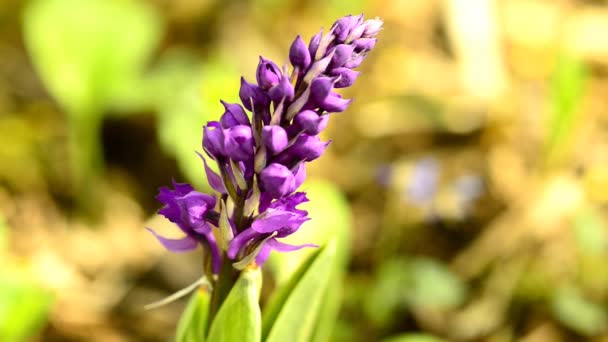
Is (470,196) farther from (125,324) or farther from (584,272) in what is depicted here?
(125,324)

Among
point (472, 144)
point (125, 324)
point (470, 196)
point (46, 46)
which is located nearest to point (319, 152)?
point (125, 324)

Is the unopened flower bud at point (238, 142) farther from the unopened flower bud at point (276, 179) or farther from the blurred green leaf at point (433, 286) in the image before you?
the blurred green leaf at point (433, 286)

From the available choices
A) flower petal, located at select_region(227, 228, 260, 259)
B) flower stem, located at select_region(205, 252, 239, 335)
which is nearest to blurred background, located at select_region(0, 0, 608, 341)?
flower stem, located at select_region(205, 252, 239, 335)

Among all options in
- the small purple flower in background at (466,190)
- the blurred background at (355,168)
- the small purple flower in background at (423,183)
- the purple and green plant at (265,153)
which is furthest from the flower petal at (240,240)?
the small purple flower in background at (466,190)

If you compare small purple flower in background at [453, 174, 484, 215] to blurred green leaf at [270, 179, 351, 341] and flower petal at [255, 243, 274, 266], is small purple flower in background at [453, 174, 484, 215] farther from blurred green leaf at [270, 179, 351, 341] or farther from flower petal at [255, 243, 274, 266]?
flower petal at [255, 243, 274, 266]

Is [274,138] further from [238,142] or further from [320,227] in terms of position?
[320,227]

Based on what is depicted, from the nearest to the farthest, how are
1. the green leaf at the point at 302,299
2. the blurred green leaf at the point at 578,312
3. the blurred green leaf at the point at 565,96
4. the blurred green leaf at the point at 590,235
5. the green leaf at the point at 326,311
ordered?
the green leaf at the point at 302,299 < the green leaf at the point at 326,311 < the blurred green leaf at the point at 578,312 < the blurred green leaf at the point at 590,235 < the blurred green leaf at the point at 565,96

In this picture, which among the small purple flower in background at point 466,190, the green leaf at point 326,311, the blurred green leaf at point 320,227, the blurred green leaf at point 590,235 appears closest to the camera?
the green leaf at point 326,311
